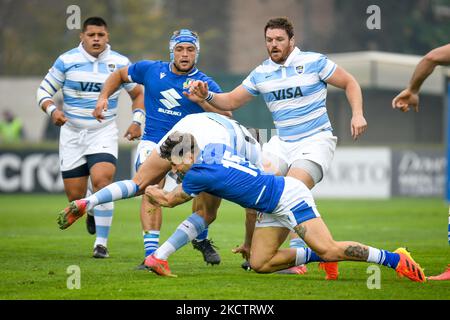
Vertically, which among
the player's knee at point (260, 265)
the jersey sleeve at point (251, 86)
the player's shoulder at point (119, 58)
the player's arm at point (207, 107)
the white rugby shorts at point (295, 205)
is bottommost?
the player's knee at point (260, 265)

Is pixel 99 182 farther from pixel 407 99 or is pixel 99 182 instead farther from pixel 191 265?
pixel 407 99

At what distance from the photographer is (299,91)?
10.3m

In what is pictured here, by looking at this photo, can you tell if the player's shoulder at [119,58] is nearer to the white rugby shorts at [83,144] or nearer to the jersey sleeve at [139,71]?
the white rugby shorts at [83,144]

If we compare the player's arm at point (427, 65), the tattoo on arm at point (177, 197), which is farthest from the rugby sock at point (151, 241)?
the player's arm at point (427, 65)

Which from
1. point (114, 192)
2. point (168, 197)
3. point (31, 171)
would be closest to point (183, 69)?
point (114, 192)

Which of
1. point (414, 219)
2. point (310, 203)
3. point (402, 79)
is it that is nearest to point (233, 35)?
point (402, 79)

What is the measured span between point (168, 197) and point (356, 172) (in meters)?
17.9

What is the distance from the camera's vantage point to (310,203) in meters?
9.09

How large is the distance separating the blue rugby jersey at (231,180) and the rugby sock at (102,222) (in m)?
3.44

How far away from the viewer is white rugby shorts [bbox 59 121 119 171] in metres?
12.6

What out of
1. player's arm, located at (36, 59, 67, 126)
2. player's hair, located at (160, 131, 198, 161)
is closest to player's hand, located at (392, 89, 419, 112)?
player's hair, located at (160, 131, 198, 161)

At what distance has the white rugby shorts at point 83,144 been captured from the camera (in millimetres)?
12594
